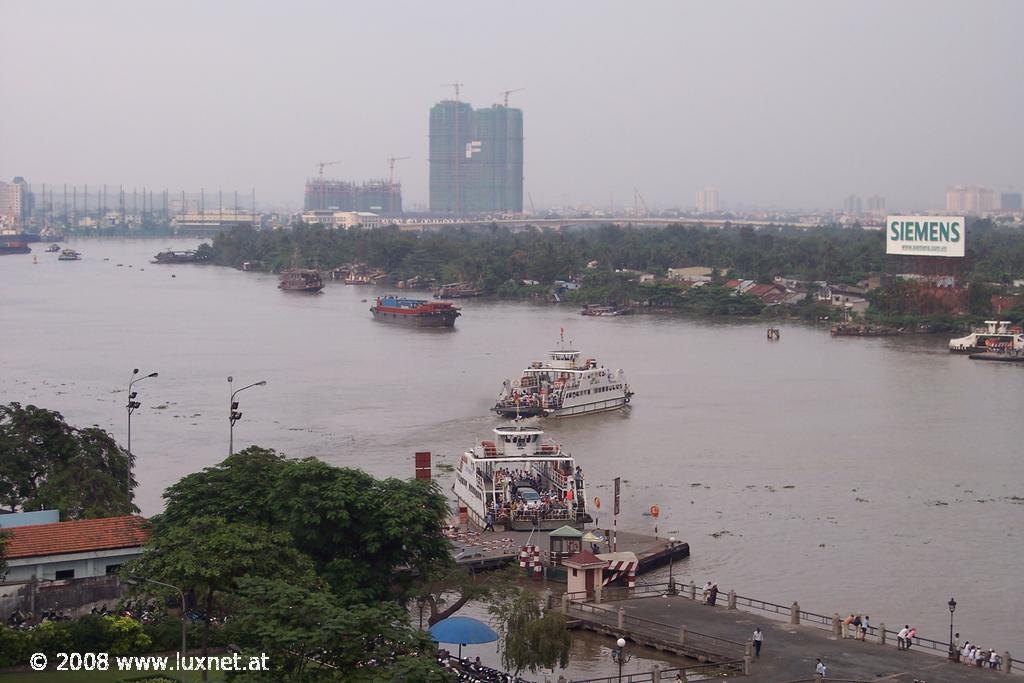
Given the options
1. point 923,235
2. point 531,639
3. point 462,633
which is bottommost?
point 531,639

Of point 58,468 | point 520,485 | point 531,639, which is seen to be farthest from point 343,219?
point 531,639

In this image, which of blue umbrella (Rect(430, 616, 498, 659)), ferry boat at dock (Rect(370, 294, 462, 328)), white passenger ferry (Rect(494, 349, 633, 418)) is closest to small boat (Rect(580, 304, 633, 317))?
ferry boat at dock (Rect(370, 294, 462, 328))

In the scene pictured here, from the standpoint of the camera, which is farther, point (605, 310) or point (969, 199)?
point (969, 199)

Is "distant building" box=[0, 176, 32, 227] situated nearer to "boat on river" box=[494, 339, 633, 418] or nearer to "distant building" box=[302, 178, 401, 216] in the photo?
"distant building" box=[302, 178, 401, 216]

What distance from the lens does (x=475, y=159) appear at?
429 ft

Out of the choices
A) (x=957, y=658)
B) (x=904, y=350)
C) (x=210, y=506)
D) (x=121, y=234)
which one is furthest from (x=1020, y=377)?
(x=121, y=234)

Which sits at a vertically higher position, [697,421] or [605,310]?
[605,310]

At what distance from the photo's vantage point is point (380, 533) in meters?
8.32

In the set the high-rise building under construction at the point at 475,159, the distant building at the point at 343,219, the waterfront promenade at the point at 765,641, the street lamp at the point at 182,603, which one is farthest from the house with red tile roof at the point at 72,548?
the high-rise building under construction at the point at 475,159

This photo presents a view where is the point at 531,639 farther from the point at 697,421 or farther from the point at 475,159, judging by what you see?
the point at 475,159

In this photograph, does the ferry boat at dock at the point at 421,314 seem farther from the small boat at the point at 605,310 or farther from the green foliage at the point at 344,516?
the green foliage at the point at 344,516

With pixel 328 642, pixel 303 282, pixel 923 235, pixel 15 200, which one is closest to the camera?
pixel 328 642

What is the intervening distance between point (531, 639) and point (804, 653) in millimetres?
1606

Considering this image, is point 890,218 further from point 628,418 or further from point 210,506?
point 210,506
